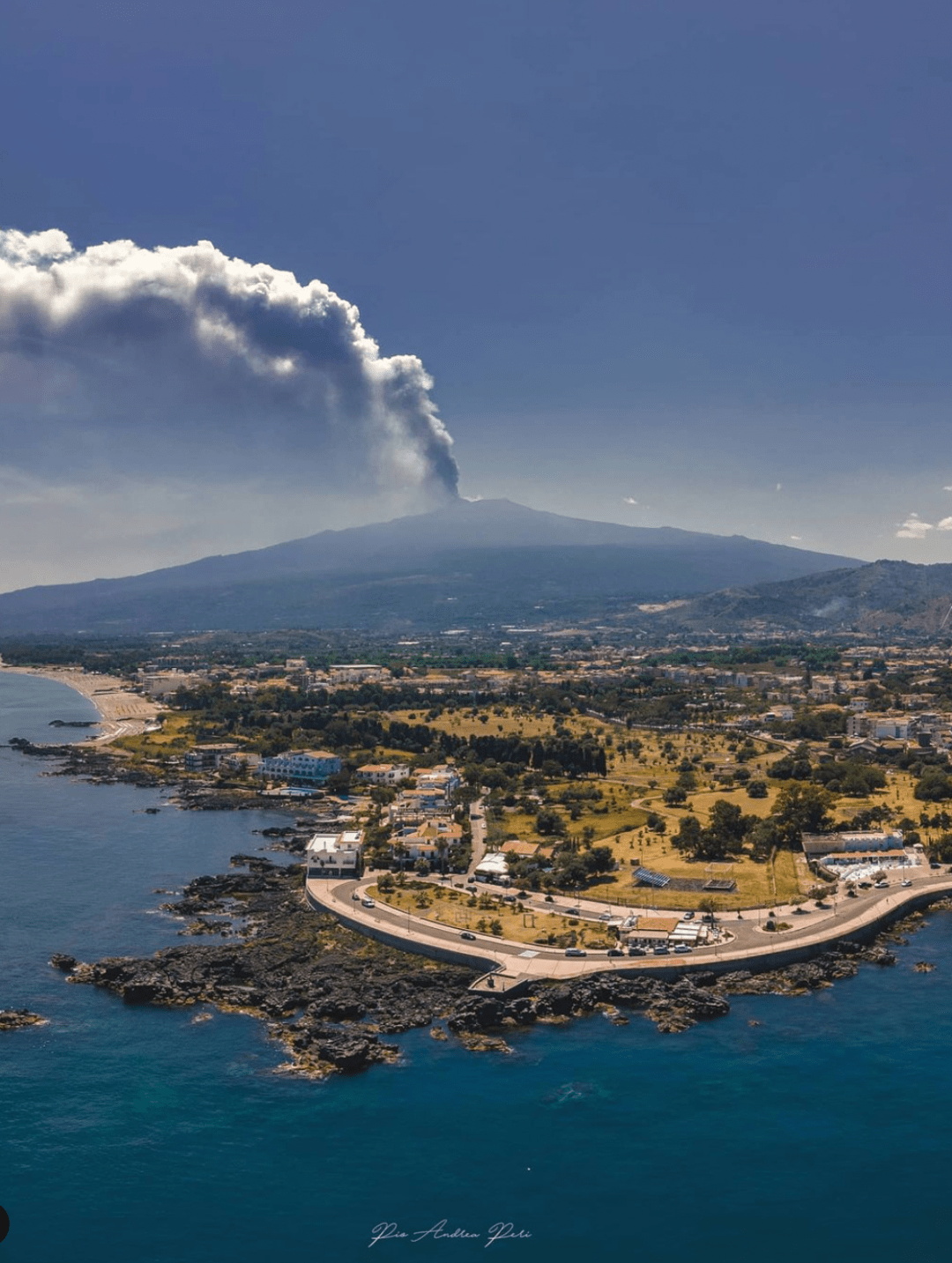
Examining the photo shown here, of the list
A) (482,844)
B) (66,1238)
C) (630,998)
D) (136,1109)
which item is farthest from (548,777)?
(66,1238)

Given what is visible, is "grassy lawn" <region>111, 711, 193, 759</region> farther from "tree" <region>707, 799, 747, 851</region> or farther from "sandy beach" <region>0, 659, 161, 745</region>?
"tree" <region>707, 799, 747, 851</region>

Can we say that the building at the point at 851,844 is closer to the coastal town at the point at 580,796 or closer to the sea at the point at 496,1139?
the coastal town at the point at 580,796

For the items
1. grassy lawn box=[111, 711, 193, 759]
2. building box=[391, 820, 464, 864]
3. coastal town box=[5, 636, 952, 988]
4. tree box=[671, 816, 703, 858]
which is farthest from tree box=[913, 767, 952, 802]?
grassy lawn box=[111, 711, 193, 759]

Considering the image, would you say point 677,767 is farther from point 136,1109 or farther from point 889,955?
point 136,1109

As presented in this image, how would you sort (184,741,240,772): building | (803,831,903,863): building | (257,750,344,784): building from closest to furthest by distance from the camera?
(803,831,903,863): building, (257,750,344,784): building, (184,741,240,772): building

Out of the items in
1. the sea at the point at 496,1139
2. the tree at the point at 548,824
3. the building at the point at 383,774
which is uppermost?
the building at the point at 383,774

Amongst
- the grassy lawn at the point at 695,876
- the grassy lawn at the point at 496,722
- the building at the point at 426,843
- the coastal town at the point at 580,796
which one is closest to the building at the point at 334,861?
the coastal town at the point at 580,796
